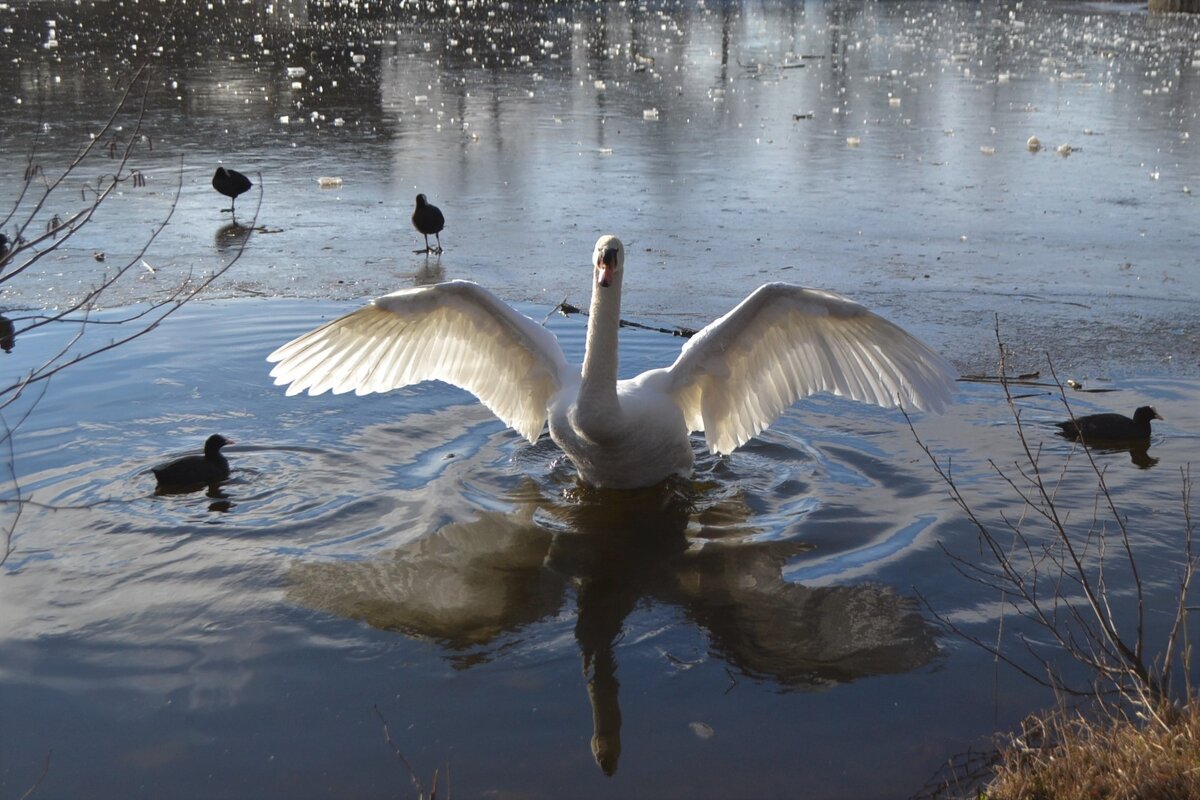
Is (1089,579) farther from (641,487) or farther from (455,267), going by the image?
(455,267)

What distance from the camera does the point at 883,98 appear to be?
65.7 ft

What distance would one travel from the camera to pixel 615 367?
617 cm

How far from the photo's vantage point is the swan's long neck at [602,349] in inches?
241

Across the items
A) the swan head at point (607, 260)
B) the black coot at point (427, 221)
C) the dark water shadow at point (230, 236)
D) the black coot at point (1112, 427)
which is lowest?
the black coot at point (1112, 427)

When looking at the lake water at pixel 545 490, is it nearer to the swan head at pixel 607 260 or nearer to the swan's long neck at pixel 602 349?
the swan's long neck at pixel 602 349

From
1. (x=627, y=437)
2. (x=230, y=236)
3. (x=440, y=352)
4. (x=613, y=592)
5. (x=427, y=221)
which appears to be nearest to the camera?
(x=613, y=592)

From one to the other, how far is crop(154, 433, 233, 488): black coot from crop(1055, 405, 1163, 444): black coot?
4.53 meters

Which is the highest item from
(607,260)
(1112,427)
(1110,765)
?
(607,260)

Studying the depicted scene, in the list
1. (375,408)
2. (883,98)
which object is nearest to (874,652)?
(375,408)

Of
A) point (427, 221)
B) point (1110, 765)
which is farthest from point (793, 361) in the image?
point (427, 221)

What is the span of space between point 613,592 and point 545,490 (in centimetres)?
137

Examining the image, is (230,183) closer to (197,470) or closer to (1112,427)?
(197,470)

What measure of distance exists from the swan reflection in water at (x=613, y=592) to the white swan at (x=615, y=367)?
18.6 inches

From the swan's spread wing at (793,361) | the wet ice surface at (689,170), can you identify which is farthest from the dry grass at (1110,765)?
the wet ice surface at (689,170)
